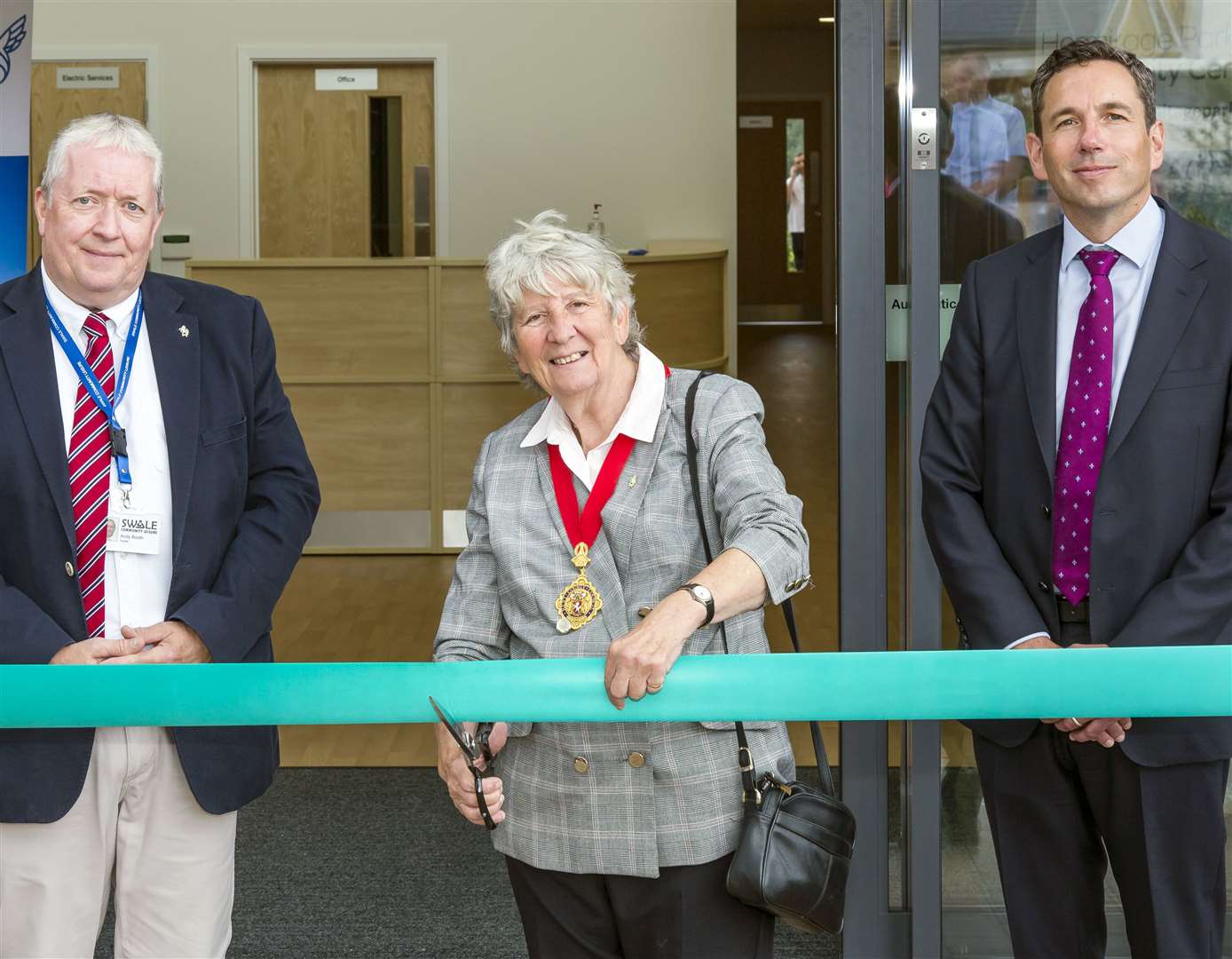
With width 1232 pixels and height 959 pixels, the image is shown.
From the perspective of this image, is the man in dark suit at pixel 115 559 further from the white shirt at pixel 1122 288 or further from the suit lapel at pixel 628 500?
the white shirt at pixel 1122 288

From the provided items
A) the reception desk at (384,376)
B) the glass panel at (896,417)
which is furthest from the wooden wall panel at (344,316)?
the glass panel at (896,417)

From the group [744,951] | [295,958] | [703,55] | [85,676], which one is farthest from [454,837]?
[703,55]

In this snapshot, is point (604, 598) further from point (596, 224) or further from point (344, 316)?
point (596, 224)

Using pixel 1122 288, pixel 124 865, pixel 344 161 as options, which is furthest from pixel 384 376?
pixel 1122 288

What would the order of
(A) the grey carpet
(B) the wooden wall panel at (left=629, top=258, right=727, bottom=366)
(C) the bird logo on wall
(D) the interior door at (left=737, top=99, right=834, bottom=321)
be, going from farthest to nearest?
1. (D) the interior door at (left=737, top=99, right=834, bottom=321)
2. (B) the wooden wall panel at (left=629, top=258, right=727, bottom=366)
3. (C) the bird logo on wall
4. (A) the grey carpet

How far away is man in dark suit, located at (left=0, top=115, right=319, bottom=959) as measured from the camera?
5.92ft

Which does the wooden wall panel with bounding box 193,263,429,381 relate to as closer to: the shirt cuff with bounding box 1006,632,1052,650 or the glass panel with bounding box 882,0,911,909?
the glass panel with bounding box 882,0,911,909

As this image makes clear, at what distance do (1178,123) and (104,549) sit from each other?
7.01 feet

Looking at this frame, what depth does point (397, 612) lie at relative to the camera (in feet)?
21.0

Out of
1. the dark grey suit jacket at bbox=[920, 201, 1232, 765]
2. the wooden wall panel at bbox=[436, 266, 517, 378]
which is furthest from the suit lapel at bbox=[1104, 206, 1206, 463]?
the wooden wall panel at bbox=[436, 266, 517, 378]

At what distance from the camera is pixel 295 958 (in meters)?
3.10

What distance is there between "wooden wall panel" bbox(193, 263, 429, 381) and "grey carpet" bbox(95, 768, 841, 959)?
142 inches

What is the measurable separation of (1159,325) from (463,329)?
5.93 m

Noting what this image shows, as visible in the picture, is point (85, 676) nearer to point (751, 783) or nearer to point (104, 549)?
point (104, 549)
